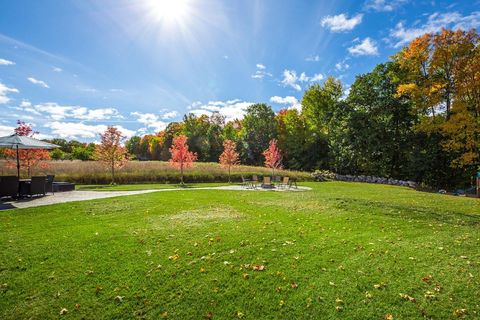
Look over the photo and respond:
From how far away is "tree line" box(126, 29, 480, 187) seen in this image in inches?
903

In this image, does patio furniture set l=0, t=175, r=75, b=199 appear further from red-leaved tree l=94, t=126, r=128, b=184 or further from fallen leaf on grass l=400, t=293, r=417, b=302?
fallen leaf on grass l=400, t=293, r=417, b=302

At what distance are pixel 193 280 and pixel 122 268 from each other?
1.42m

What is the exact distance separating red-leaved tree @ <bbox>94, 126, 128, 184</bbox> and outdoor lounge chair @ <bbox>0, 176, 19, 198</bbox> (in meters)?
12.3

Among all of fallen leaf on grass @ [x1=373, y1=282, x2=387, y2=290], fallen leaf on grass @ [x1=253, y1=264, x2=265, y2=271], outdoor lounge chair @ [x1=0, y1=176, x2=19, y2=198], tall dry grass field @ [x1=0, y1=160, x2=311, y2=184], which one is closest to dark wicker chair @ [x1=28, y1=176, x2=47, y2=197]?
outdoor lounge chair @ [x1=0, y1=176, x2=19, y2=198]

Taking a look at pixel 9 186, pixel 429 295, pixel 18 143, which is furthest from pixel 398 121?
pixel 9 186

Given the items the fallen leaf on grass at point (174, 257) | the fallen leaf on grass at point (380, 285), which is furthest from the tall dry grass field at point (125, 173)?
the fallen leaf on grass at point (380, 285)

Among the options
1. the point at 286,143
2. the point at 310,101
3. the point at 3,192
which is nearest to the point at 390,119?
the point at 310,101

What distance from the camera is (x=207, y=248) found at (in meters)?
6.02

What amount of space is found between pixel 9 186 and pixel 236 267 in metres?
12.0

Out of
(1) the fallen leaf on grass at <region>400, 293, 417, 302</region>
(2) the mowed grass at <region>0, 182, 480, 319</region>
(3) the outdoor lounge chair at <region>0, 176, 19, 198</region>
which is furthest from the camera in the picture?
(3) the outdoor lounge chair at <region>0, 176, 19, 198</region>

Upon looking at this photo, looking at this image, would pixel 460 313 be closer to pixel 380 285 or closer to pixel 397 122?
pixel 380 285

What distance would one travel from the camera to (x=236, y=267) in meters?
5.14

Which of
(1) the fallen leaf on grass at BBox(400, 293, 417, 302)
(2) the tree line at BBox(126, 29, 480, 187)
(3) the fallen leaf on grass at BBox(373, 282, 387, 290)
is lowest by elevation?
(1) the fallen leaf on grass at BBox(400, 293, 417, 302)

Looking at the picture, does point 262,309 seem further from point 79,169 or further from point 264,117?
point 264,117
